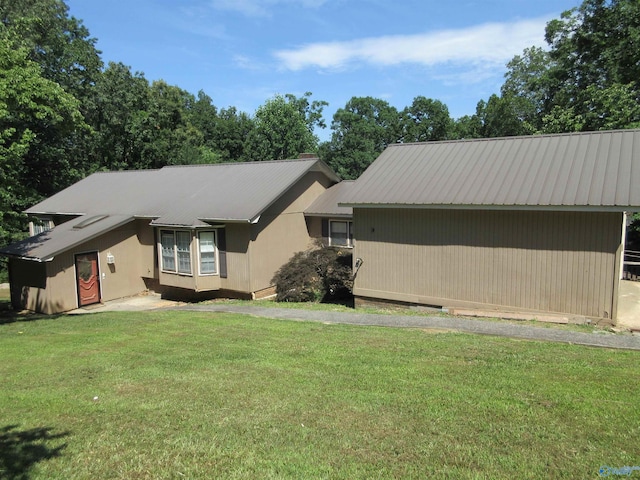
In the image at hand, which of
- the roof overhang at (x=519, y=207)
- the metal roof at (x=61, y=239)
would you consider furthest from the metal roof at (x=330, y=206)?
the metal roof at (x=61, y=239)

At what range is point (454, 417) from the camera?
213 inches

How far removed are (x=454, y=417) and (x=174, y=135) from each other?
43.4 metres

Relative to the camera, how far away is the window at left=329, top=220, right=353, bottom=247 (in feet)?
68.0

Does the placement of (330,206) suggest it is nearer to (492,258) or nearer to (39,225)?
(492,258)

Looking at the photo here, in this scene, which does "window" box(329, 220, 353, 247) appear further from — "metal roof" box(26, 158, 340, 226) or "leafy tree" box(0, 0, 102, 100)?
"leafy tree" box(0, 0, 102, 100)

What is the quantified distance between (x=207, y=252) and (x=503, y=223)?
11.6 meters

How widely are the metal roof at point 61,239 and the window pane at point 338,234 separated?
9.23 m

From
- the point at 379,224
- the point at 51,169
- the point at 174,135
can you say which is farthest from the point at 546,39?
the point at 51,169

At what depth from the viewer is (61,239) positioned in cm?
1923

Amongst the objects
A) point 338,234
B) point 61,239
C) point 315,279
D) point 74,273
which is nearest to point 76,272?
point 74,273

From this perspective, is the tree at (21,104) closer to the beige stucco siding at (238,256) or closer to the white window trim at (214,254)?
the white window trim at (214,254)

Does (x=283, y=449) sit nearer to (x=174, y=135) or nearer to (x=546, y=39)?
(x=546, y=39)

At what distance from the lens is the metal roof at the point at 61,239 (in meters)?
17.9

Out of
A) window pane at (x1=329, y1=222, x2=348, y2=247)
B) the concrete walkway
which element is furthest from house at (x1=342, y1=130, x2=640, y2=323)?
window pane at (x1=329, y1=222, x2=348, y2=247)
